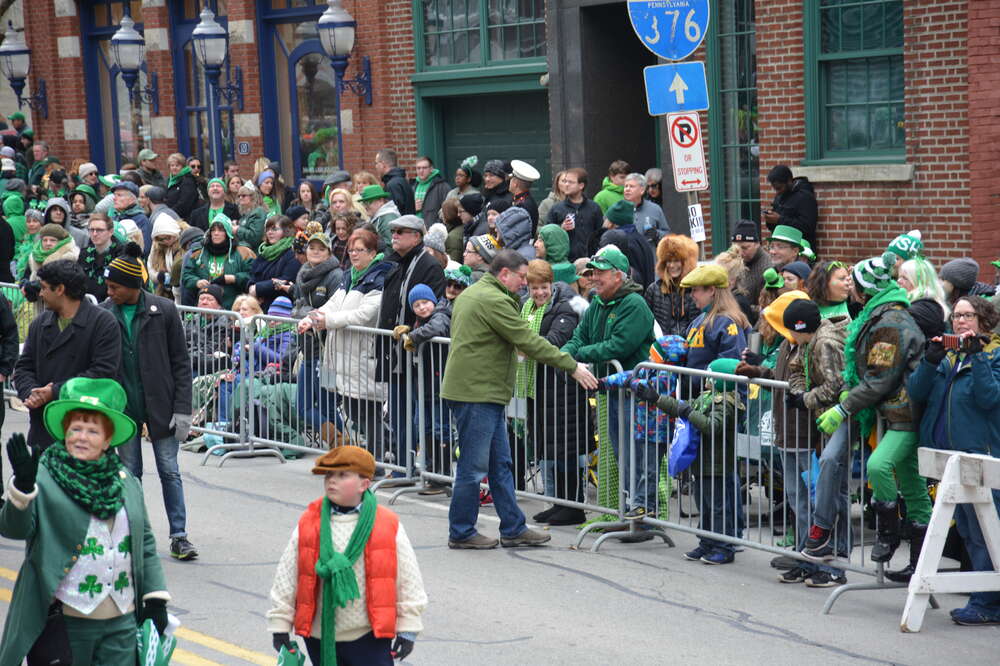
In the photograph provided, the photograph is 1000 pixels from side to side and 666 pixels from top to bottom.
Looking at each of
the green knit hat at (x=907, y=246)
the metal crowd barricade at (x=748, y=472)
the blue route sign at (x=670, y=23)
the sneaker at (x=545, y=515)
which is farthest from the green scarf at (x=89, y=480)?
the blue route sign at (x=670, y=23)

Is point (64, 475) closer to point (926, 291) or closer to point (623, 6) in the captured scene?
point (926, 291)

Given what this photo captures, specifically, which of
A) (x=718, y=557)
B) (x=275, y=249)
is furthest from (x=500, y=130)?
(x=718, y=557)

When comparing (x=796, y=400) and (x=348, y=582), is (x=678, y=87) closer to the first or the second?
(x=796, y=400)

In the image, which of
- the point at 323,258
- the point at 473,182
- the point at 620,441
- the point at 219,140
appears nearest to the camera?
the point at 620,441

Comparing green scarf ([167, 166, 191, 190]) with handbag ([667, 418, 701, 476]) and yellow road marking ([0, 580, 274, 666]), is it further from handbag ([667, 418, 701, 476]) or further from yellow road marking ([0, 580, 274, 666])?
yellow road marking ([0, 580, 274, 666])

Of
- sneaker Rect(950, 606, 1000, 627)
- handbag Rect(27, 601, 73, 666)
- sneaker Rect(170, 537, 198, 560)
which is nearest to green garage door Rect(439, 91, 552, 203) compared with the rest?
sneaker Rect(170, 537, 198, 560)

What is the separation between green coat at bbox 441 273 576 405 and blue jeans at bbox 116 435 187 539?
1.74 metres

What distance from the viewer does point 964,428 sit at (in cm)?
772

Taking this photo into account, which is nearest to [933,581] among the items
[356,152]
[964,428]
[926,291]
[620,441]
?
[964,428]

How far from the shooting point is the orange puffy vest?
5.48m

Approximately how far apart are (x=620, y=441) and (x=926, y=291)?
219 centimetres

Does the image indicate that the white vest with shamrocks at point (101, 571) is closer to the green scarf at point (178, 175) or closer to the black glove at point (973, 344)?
the black glove at point (973, 344)

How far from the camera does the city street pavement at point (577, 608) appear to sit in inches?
293

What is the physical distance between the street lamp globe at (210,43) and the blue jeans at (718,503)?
46.7 feet
